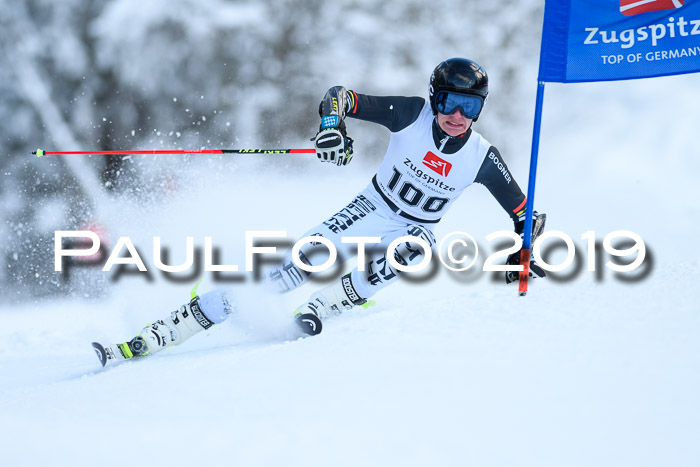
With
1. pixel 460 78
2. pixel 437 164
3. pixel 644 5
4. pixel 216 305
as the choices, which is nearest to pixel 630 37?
pixel 644 5

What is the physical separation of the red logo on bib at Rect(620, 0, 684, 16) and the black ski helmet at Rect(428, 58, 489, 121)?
863mm

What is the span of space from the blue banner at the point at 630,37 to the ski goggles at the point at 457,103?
2.01 ft

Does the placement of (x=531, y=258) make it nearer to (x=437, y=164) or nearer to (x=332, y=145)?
(x=437, y=164)

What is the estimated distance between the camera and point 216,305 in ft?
12.2

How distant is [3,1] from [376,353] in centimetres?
1201

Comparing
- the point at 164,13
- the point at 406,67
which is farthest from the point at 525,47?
the point at 164,13

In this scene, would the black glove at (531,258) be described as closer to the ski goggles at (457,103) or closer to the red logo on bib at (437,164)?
the red logo on bib at (437,164)

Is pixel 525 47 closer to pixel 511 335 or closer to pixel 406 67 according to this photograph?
pixel 406 67

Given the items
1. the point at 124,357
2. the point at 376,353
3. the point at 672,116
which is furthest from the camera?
the point at 672,116

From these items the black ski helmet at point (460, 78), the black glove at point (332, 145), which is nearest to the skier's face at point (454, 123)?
the black ski helmet at point (460, 78)

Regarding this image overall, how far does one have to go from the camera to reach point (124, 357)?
3764mm

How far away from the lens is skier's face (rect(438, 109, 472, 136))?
3.57 meters

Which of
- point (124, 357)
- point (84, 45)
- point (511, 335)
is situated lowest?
point (124, 357)

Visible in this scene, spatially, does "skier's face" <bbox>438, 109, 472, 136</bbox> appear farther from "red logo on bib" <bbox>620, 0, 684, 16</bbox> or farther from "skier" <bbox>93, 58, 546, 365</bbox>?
"red logo on bib" <bbox>620, 0, 684, 16</bbox>
